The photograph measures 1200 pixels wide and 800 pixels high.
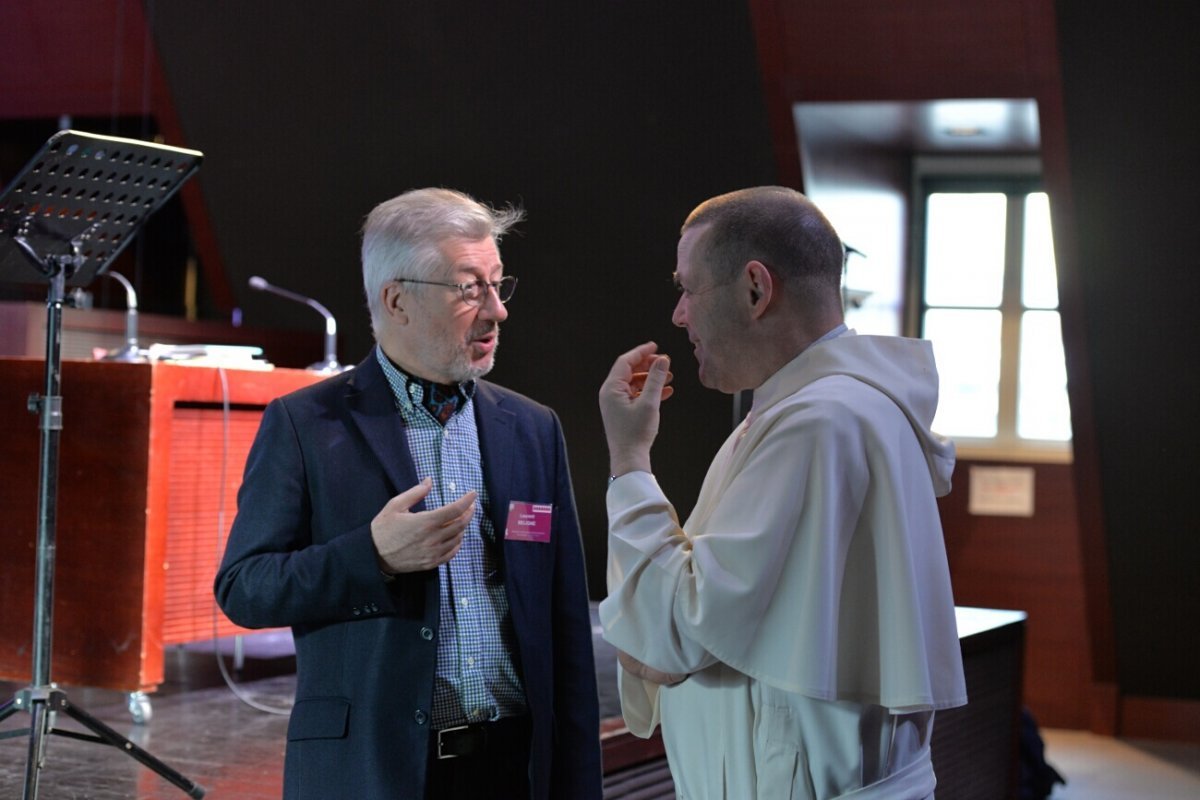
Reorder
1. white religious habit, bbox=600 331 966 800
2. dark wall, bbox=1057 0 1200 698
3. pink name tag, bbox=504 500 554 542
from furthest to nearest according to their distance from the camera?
dark wall, bbox=1057 0 1200 698, pink name tag, bbox=504 500 554 542, white religious habit, bbox=600 331 966 800

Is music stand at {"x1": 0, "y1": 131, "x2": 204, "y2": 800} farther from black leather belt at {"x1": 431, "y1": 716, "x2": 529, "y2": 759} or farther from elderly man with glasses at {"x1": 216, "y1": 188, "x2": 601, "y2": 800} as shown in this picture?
black leather belt at {"x1": 431, "y1": 716, "x2": 529, "y2": 759}

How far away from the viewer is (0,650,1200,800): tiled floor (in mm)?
3271

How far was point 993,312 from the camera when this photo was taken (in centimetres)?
813

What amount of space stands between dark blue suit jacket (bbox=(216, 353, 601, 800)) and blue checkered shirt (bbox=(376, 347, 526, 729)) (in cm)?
2

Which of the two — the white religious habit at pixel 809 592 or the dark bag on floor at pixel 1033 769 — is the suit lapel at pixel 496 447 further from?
the dark bag on floor at pixel 1033 769

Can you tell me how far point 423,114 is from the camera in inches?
257

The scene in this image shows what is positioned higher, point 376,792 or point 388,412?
point 388,412

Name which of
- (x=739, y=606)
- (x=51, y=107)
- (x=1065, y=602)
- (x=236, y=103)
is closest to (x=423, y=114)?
(x=236, y=103)

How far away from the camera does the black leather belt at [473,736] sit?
6.49 feet

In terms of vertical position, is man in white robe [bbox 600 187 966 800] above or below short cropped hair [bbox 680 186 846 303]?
below

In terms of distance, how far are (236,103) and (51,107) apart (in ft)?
3.76

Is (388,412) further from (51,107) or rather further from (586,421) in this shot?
(51,107)

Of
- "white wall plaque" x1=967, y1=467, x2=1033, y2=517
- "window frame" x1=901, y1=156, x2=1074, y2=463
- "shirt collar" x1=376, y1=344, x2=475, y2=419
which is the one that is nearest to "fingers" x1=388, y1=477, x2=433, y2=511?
"shirt collar" x1=376, y1=344, x2=475, y2=419

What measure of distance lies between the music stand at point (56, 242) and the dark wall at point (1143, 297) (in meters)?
3.42
